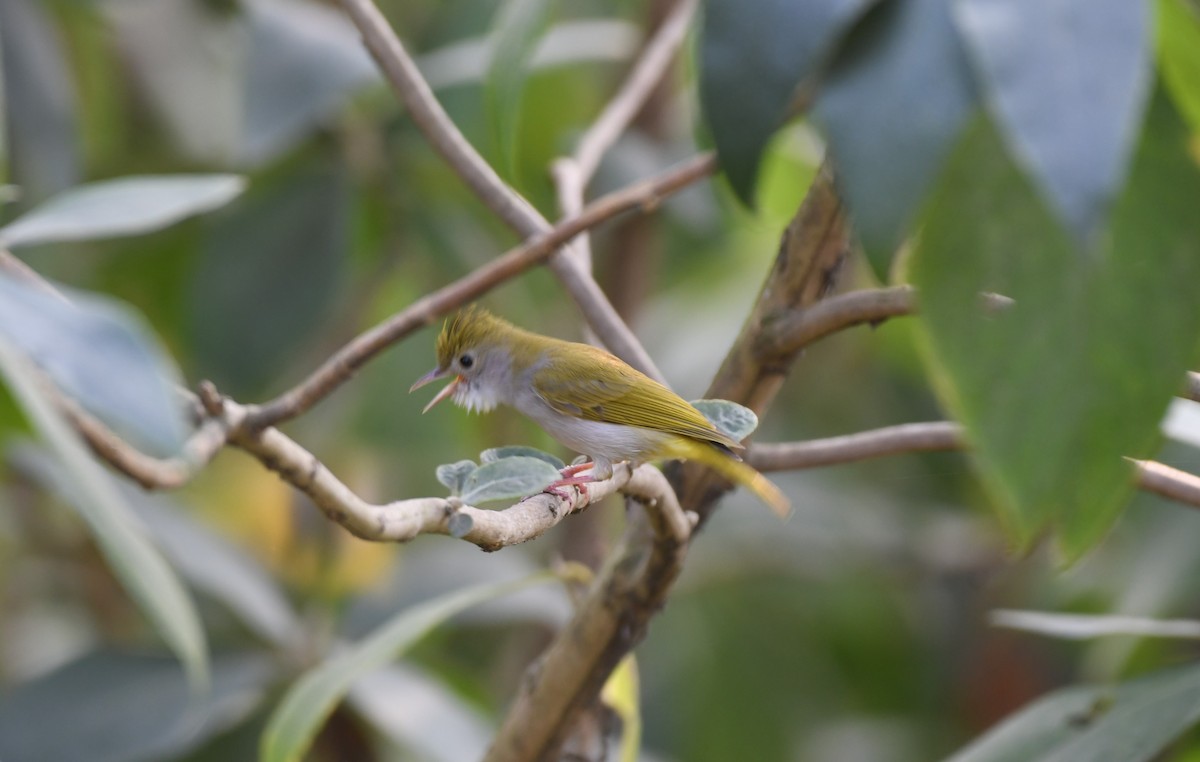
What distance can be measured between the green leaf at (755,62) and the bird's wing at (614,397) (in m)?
0.23

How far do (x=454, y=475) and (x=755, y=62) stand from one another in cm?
32

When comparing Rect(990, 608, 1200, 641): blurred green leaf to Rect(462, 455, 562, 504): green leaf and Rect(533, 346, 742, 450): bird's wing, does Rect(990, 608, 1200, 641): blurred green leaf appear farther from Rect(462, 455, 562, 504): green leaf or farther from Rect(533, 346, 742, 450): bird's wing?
Rect(462, 455, 562, 504): green leaf

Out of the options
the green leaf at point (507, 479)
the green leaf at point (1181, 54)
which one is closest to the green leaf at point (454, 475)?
the green leaf at point (507, 479)

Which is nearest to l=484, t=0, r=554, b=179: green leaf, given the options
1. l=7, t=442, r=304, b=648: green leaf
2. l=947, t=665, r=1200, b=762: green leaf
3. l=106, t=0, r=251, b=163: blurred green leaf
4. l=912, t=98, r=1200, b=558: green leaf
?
l=912, t=98, r=1200, b=558: green leaf

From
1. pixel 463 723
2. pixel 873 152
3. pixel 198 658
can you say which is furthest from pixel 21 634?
pixel 873 152

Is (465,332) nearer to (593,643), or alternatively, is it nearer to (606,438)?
(606,438)

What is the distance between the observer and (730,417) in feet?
3.04

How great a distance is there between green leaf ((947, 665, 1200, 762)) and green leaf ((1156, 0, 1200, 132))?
53cm

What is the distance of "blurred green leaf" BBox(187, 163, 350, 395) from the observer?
2164mm

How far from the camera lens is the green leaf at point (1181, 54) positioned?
858 mm

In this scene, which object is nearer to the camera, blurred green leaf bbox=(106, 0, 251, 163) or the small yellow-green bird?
the small yellow-green bird

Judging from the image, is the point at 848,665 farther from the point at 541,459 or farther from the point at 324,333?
the point at 541,459

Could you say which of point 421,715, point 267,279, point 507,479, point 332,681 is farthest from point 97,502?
point 267,279

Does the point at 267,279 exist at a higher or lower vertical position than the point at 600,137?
higher
